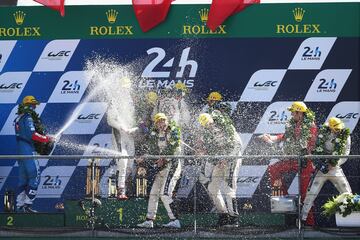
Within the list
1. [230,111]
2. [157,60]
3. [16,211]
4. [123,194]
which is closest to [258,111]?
[230,111]

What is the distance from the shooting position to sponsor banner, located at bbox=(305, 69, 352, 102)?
1583 centimetres

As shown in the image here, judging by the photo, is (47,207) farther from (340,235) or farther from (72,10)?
(340,235)

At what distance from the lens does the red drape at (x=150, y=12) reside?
1582 cm

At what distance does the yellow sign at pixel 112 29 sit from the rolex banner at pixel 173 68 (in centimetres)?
2

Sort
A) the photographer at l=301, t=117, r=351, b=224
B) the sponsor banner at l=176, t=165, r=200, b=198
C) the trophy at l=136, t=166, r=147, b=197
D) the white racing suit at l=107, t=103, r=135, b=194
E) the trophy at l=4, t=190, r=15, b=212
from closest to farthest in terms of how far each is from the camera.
→ the photographer at l=301, t=117, r=351, b=224 < the trophy at l=4, t=190, r=15, b=212 < the trophy at l=136, t=166, r=147, b=197 < the sponsor banner at l=176, t=165, r=200, b=198 < the white racing suit at l=107, t=103, r=135, b=194

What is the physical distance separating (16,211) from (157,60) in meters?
3.29

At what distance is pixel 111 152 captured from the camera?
15812 millimetres

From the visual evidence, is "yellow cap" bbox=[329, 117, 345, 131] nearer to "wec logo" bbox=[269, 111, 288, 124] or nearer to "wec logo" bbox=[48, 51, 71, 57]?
"wec logo" bbox=[269, 111, 288, 124]

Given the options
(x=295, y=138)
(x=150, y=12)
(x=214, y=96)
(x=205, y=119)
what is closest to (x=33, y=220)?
(x=205, y=119)

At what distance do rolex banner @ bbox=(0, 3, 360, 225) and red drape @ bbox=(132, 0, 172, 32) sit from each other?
0.10 m

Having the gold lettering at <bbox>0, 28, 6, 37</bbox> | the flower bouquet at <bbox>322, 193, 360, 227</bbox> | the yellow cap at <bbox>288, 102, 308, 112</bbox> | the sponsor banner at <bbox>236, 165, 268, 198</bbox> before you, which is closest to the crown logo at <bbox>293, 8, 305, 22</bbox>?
the yellow cap at <bbox>288, 102, 308, 112</bbox>

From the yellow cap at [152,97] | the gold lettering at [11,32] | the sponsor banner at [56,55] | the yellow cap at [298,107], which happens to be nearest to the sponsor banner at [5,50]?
the gold lettering at [11,32]

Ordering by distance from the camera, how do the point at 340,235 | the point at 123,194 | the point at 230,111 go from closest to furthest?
the point at 340,235 → the point at 123,194 → the point at 230,111

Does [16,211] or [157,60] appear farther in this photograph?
[157,60]
